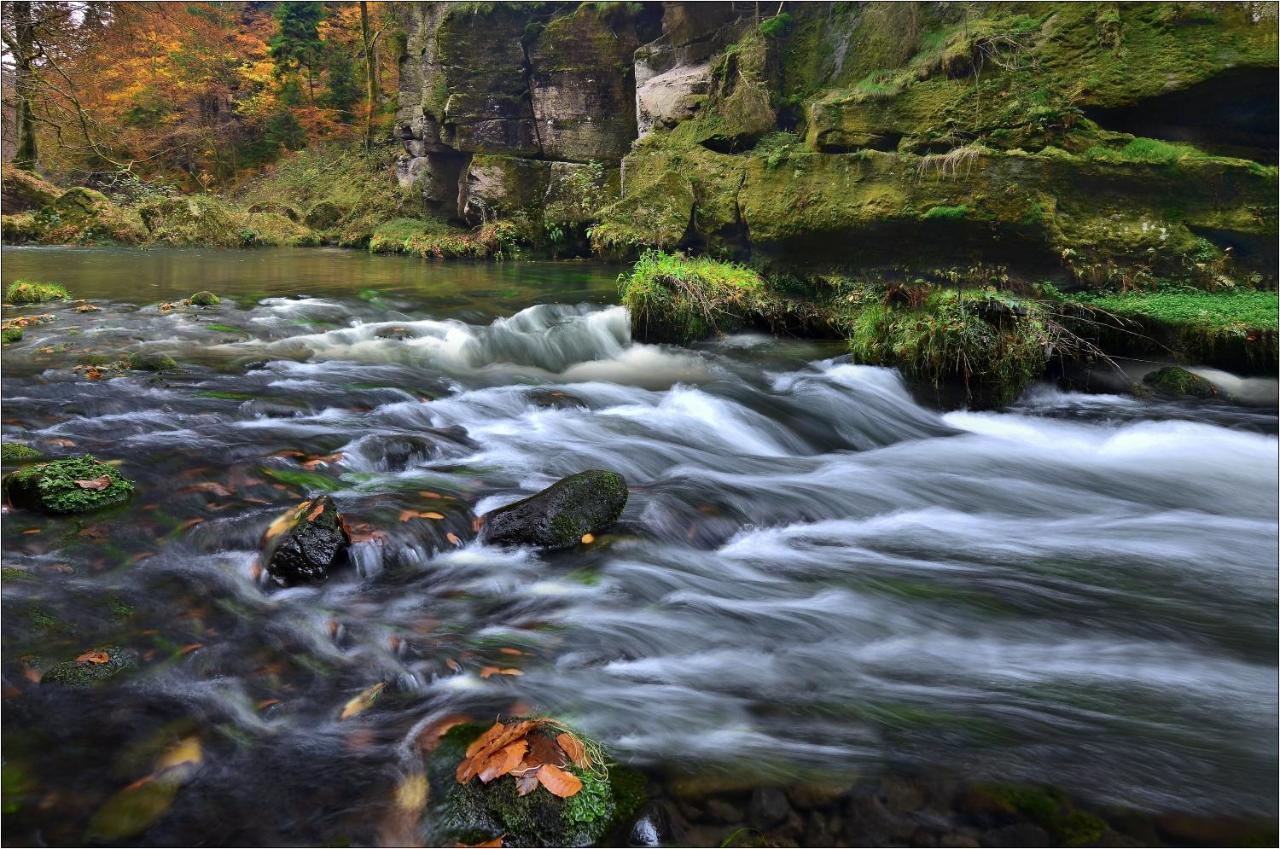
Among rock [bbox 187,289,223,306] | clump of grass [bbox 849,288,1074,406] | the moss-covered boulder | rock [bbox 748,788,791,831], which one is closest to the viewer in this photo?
rock [bbox 748,788,791,831]

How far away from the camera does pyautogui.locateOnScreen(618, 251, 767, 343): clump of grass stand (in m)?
9.71

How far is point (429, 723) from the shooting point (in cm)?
272

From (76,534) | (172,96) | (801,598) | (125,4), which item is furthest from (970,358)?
(172,96)

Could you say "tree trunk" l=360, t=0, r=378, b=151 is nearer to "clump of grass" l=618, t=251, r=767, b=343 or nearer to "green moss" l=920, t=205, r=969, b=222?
"clump of grass" l=618, t=251, r=767, b=343

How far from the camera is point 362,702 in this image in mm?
2850

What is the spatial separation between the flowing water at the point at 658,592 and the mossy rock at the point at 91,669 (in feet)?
0.21

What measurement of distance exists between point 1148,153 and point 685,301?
593 cm

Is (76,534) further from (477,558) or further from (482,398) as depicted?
(482,398)

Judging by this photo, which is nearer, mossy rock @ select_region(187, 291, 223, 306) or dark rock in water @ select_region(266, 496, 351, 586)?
dark rock in water @ select_region(266, 496, 351, 586)

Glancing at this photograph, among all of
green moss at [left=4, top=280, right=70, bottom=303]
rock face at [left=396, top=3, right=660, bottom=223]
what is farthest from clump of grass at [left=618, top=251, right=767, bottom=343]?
rock face at [left=396, top=3, right=660, bottom=223]

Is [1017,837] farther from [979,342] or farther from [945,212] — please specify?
[945,212]

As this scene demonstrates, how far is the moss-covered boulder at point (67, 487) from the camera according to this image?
4.09 meters

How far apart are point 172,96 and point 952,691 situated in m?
36.1

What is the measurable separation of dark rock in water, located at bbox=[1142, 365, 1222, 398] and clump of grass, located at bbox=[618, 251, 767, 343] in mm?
4491
